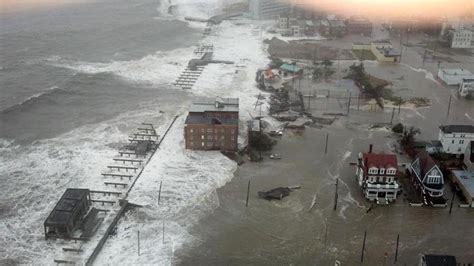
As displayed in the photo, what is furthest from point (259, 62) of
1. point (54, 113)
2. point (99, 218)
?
point (99, 218)

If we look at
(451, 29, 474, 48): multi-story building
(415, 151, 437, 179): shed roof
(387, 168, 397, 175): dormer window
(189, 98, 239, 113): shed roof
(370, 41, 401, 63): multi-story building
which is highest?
(451, 29, 474, 48): multi-story building

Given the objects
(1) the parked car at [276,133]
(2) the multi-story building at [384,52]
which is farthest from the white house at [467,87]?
(1) the parked car at [276,133]

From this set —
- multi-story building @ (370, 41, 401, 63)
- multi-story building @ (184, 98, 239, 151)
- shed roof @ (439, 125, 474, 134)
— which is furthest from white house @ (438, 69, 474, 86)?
multi-story building @ (184, 98, 239, 151)

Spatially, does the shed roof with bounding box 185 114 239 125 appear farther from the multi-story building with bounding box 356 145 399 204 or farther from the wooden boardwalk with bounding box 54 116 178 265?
the multi-story building with bounding box 356 145 399 204

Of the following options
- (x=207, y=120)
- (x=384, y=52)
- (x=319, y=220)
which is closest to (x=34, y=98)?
(x=207, y=120)

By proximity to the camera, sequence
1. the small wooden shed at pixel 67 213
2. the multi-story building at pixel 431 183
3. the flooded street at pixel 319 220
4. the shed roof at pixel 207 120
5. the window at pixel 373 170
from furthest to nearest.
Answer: the shed roof at pixel 207 120 → the window at pixel 373 170 → the multi-story building at pixel 431 183 → the small wooden shed at pixel 67 213 → the flooded street at pixel 319 220

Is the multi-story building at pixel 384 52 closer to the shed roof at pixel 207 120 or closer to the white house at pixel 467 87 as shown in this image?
the white house at pixel 467 87
